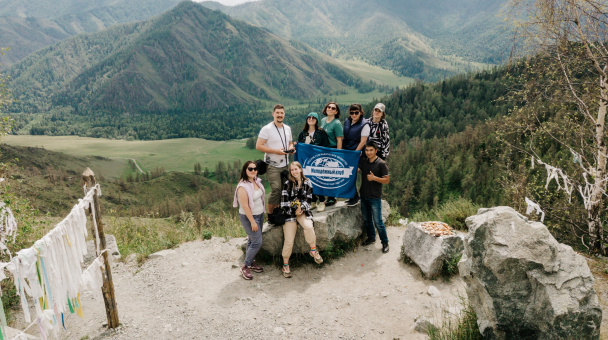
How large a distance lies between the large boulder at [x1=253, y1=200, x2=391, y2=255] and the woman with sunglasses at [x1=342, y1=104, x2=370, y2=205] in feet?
6.06

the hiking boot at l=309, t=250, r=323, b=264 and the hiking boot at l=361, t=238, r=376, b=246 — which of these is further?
the hiking boot at l=361, t=238, r=376, b=246

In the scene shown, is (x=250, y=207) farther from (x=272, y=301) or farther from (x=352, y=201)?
(x=352, y=201)

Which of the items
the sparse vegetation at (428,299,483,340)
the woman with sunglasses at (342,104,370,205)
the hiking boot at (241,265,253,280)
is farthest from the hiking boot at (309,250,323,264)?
the sparse vegetation at (428,299,483,340)

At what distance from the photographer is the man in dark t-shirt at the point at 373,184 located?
27.9 ft

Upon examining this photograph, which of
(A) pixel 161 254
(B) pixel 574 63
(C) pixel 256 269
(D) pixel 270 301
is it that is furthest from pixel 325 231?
(B) pixel 574 63

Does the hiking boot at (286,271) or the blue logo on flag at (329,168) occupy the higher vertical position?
the blue logo on flag at (329,168)

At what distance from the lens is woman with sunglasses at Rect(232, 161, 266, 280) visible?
777 centimetres

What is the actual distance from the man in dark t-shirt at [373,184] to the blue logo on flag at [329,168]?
53cm

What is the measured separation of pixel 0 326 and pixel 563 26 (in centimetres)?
1267

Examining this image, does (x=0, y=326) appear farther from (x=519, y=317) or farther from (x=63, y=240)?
(x=519, y=317)

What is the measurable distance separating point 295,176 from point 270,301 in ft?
9.75

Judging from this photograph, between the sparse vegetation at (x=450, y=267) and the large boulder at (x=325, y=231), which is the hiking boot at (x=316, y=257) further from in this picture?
the sparse vegetation at (x=450, y=267)

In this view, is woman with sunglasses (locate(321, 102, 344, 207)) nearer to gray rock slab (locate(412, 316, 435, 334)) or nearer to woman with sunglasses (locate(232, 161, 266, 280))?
woman with sunglasses (locate(232, 161, 266, 280))

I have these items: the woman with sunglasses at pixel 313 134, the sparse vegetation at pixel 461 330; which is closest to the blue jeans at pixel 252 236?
the woman with sunglasses at pixel 313 134
